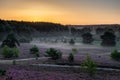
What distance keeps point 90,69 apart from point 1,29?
96.0 m

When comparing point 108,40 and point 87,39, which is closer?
point 108,40

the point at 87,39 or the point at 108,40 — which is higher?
the point at 87,39

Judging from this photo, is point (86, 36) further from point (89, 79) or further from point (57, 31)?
point (89, 79)

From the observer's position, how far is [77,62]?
38.0m

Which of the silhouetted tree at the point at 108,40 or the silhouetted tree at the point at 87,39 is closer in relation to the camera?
the silhouetted tree at the point at 108,40

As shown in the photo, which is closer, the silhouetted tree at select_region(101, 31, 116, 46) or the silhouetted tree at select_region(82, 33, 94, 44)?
the silhouetted tree at select_region(101, 31, 116, 46)

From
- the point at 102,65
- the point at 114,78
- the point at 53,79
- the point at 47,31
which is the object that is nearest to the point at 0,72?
the point at 53,79

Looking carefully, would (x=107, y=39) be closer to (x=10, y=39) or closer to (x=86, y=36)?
(x=86, y=36)

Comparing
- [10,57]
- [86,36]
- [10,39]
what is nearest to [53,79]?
[10,57]

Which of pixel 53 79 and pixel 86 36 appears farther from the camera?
pixel 86 36

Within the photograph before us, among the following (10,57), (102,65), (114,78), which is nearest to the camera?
(114,78)

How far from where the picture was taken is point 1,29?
119875mm

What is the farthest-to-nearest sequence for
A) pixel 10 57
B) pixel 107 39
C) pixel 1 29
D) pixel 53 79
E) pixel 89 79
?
pixel 1 29 → pixel 107 39 → pixel 10 57 → pixel 89 79 → pixel 53 79

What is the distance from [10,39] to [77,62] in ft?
87.7
